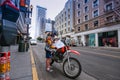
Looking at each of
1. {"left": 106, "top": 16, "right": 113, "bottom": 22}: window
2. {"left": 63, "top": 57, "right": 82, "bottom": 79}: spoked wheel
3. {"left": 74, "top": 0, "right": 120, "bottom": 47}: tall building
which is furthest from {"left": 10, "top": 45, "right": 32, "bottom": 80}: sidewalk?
{"left": 106, "top": 16, "right": 113, "bottom": 22}: window

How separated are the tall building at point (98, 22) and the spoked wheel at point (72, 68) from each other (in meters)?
21.5

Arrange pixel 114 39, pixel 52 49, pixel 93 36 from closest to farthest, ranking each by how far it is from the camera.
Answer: pixel 52 49 → pixel 114 39 → pixel 93 36

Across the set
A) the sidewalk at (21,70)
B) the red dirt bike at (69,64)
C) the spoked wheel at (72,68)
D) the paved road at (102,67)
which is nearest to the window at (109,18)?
the paved road at (102,67)

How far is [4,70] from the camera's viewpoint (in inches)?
103

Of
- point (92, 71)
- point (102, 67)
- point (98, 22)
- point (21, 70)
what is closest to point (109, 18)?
point (98, 22)

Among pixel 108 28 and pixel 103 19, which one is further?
pixel 103 19

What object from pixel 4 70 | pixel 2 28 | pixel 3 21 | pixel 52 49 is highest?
pixel 3 21

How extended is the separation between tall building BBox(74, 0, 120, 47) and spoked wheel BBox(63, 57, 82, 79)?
70.6 feet

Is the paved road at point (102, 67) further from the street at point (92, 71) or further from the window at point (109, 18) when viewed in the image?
the window at point (109, 18)

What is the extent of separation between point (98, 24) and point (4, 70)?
28.3 m

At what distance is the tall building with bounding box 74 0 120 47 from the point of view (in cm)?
2356

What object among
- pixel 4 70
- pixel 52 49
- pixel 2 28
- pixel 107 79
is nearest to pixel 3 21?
pixel 2 28

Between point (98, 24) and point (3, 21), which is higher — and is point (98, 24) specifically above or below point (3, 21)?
above

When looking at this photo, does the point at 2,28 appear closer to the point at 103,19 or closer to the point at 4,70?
the point at 4,70
